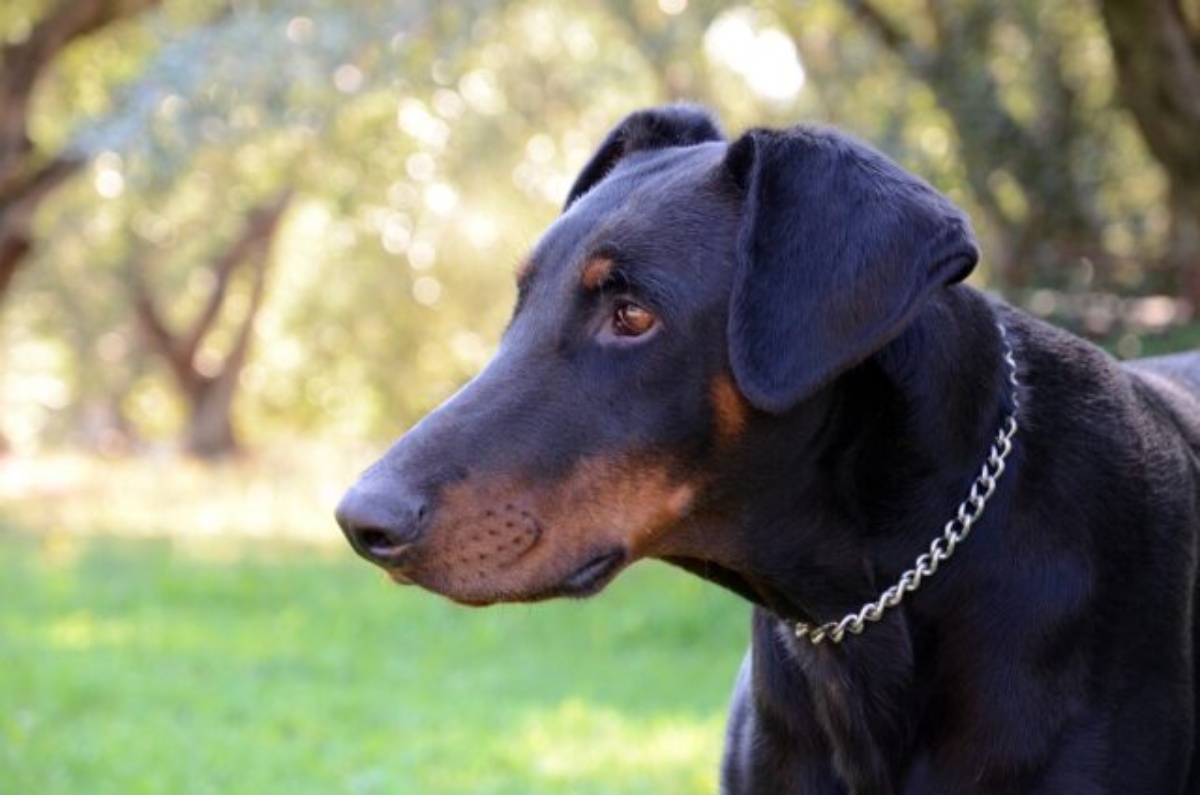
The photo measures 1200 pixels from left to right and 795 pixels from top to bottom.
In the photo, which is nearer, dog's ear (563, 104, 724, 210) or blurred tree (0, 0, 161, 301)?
dog's ear (563, 104, 724, 210)

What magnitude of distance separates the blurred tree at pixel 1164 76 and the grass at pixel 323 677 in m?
4.00

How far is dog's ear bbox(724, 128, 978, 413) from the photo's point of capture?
3.47 m

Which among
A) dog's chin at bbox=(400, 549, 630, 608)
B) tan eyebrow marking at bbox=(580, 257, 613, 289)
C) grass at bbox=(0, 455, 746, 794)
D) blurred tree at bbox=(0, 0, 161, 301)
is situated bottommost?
grass at bbox=(0, 455, 746, 794)

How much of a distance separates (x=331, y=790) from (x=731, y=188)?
15.8 ft

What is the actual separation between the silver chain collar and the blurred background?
4.53 ft

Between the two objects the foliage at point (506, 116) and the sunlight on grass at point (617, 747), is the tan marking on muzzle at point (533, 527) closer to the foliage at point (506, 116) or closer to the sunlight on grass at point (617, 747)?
the foliage at point (506, 116)

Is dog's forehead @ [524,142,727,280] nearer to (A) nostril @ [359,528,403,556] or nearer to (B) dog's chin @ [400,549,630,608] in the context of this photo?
(B) dog's chin @ [400,549,630,608]

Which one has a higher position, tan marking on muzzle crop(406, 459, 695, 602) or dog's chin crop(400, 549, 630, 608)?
tan marking on muzzle crop(406, 459, 695, 602)

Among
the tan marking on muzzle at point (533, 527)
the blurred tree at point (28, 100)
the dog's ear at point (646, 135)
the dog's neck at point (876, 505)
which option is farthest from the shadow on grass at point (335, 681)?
the tan marking on muzzle at point (533, 527)

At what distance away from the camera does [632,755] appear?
28.5ft

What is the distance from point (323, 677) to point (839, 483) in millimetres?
7959

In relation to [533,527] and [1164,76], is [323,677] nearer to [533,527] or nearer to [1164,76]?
[1164,76]

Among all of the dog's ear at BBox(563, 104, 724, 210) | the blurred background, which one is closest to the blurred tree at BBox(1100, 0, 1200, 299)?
the blurred background

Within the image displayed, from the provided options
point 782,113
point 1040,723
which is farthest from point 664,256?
point 782,113
